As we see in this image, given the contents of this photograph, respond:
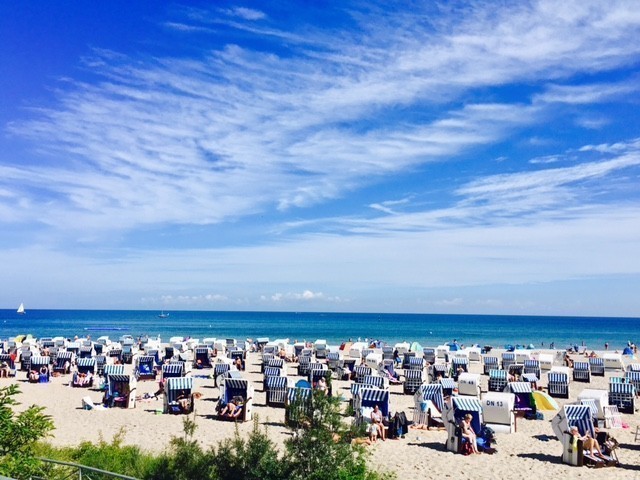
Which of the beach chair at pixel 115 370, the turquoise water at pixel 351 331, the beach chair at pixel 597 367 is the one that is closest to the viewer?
the beach chair at pixel 115 370

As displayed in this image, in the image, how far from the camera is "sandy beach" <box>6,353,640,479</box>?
12.0 m

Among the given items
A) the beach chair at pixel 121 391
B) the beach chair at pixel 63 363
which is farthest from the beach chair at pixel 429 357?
the beach chair at pixel 121 391

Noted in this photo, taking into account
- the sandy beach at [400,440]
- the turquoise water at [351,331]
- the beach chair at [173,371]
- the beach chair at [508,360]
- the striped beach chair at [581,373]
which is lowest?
the turquoise water at [351,331]

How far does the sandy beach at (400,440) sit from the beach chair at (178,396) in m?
0.35

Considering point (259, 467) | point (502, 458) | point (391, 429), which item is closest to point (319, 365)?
point (391, 429)

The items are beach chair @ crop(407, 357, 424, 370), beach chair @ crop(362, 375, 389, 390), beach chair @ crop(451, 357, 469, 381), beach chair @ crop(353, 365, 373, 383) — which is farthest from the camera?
beach chair @ crop(407, 357, 424, 370)

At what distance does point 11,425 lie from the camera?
670cm

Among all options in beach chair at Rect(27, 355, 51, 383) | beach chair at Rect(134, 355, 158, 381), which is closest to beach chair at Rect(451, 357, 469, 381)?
beach chair at Rect(134, 355, 158, 381)

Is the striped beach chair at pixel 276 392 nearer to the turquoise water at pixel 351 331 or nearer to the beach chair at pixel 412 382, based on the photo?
the beach chair at pixel 412 382

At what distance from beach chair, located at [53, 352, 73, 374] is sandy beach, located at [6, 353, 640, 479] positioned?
617 centimetres

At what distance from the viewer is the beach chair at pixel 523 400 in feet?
57.7

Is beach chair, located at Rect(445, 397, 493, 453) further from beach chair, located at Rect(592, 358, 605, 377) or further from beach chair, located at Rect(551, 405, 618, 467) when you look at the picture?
beach chair, located at Rect(592, 358, 605, 377)

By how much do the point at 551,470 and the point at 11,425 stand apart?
971cm

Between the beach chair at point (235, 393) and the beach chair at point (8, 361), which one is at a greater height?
the beach chair at point (235, 393)
